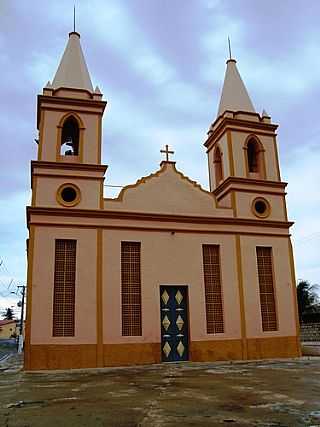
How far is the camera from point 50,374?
12.7 m

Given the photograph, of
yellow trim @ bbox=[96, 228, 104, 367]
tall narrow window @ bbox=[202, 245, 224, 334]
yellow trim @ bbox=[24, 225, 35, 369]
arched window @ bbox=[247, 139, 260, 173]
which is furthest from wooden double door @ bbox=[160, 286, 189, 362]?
arched window @ bbox=[247, 139, 260, 173]

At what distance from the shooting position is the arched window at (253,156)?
1871 centimetres

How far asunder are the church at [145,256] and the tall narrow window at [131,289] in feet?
0.11

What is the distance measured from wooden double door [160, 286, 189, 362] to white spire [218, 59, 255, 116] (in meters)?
8.45

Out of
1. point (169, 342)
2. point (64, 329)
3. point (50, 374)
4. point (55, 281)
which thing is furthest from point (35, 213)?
point (169, 342)

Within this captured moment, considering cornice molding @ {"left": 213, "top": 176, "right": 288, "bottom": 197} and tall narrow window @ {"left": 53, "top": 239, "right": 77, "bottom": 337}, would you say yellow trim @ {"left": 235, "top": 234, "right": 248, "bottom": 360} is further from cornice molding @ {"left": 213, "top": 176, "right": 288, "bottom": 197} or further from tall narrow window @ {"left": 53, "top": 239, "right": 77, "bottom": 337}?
tall narrow window @ {"left": 53, "top": 239, "right": 77, "bottom": 337}

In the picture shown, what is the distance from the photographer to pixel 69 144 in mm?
17641

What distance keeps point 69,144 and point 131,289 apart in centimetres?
655

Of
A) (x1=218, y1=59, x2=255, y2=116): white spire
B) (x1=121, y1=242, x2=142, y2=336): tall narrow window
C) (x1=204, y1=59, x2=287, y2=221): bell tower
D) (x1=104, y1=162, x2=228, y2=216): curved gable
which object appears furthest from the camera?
(x1=218, y1=59, x2=255, y2=116): white spire

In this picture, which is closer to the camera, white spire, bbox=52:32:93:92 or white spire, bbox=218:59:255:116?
white spire, bbox=52:32:93:92

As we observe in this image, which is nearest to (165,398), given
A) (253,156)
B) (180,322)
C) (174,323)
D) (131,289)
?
(131,289)

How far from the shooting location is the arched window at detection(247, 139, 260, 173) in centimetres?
1871

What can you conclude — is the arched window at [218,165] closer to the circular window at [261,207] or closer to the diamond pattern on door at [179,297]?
the circular window at [261,207]

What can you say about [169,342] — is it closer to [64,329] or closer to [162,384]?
[64,329]
